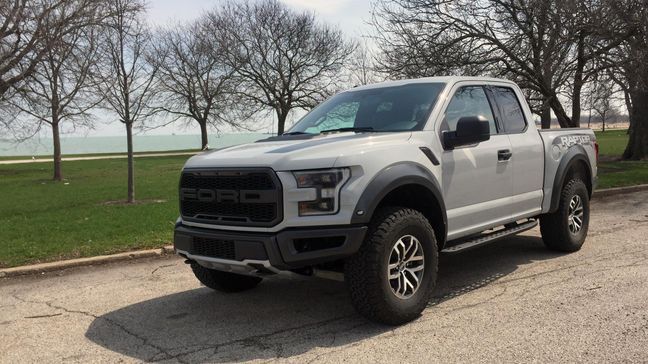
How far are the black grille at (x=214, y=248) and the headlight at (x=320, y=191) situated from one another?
0.62 meters

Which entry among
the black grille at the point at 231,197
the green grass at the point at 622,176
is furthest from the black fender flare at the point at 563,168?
the green grass at the point at 622,176

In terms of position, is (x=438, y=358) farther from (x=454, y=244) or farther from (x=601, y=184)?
(x=601, y=184)

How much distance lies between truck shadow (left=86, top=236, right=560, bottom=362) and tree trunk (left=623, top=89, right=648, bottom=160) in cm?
1807

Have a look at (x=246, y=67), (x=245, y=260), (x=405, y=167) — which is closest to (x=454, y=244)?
(x=405, y=167)

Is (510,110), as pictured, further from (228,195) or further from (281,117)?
(281,117)

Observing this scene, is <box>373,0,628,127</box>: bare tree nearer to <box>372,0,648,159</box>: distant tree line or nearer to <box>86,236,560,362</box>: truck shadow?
<box>372,0,648,159</box>: distant tree line

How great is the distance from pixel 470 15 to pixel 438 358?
47.2 feet

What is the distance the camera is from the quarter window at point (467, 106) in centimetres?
518

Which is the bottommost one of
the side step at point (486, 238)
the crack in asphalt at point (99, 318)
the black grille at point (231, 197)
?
the crack in asphalt at point (99, 318)

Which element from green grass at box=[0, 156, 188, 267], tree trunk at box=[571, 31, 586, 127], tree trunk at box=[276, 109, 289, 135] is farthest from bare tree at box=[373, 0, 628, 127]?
tree trunk at box=[276, 109, 289, 135]

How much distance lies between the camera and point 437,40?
54.7 feet

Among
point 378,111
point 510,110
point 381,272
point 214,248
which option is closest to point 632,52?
point 510,110

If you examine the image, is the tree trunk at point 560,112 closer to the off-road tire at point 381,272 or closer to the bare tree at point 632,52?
the bare tree at point 632,52

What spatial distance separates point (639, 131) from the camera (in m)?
21.5
